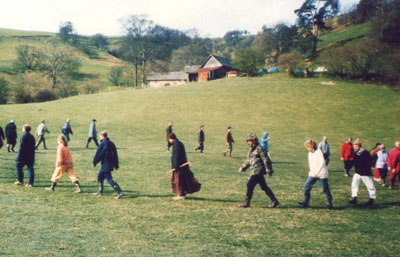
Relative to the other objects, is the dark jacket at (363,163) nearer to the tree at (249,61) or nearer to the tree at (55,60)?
the tree at (249,61)

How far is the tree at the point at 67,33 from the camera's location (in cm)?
12257

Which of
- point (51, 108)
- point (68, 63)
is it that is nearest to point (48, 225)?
point (51, 108)

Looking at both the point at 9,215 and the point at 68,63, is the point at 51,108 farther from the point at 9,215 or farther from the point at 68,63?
the point at 9,215

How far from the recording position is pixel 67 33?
12462cm

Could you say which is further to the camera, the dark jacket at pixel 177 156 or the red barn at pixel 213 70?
the red barn at pixel 213 70

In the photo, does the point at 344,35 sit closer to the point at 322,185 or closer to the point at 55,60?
the point at 55,60

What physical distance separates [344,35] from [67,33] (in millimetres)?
111825

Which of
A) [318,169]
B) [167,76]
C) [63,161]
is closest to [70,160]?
[63,161]

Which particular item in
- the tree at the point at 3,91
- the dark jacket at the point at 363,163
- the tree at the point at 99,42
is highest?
the tree at the point at 99,42

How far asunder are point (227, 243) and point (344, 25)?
413 ft

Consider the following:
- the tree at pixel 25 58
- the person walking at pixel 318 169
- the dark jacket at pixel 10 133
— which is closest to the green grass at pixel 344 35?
the tree at pixel 25 58

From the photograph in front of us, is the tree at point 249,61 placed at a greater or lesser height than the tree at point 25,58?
lesser

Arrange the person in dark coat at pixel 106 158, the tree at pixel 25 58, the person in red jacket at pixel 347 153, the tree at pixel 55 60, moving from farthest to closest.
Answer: the tree at pixel 25 58 < the tree at pixel 55 60 < the person in red jacket at pixel 347 153 < the person in dark coat at pixel 106 158

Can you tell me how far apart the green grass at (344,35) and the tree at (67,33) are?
10098cm
